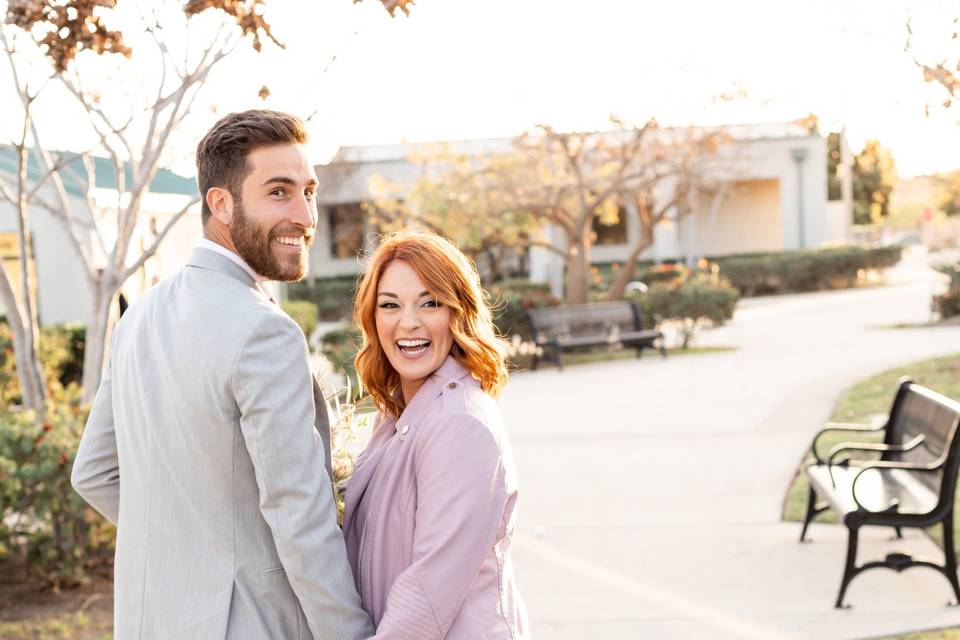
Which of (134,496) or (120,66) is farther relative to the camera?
(120,66)

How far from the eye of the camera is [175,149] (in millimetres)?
8172

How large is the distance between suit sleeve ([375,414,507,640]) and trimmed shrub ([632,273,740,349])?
1605cm

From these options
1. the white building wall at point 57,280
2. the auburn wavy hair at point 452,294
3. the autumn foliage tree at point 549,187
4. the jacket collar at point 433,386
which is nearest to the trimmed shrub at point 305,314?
Result: the autumn foliage tree at point 549,187

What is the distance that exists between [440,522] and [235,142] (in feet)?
2.89

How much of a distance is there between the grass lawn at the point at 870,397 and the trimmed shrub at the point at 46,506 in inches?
163

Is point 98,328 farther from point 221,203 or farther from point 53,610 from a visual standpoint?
point 221,203

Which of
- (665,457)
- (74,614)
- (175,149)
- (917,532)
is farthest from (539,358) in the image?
(74,614)

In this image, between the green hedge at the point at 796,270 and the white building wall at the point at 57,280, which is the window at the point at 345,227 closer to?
the green hedge at the point at 796,270

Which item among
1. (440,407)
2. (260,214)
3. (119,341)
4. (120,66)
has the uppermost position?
(120,66)

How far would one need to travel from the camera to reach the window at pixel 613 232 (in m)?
36.1

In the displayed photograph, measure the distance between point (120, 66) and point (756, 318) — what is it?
18608mm

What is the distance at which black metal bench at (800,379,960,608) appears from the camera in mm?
5207

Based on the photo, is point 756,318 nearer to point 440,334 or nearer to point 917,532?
point 917,532

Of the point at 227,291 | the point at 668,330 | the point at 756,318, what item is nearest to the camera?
the point at 227,291
